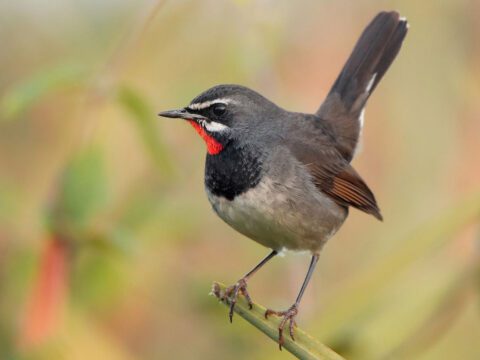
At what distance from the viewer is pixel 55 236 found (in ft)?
13.5

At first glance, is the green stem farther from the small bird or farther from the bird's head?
the bird's head

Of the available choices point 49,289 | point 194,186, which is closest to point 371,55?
point 194,186

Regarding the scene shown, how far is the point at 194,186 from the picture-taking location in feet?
20.9

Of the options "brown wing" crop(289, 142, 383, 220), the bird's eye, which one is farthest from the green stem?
"brown wing" crop(289, 142, 383, 220)

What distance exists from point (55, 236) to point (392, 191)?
2.80 m

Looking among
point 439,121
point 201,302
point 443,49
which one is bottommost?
point 201,302

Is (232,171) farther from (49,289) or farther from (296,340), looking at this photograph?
(296,340)

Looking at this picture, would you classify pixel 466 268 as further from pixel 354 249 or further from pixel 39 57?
pixel 39 57

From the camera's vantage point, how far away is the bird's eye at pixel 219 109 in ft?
14.2

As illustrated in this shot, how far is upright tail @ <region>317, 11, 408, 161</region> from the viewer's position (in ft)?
18.2

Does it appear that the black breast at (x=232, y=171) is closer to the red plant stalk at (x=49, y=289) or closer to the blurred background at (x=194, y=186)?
the blurred background at (x=194, y=186)

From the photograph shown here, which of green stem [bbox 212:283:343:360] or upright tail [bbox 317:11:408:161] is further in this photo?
upright tail [bbox 317:11:408:161]

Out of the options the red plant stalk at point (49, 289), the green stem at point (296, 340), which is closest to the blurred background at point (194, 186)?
the red plant stalk at point (49, 289)

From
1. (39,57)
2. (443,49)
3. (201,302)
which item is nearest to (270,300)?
(201,302)
